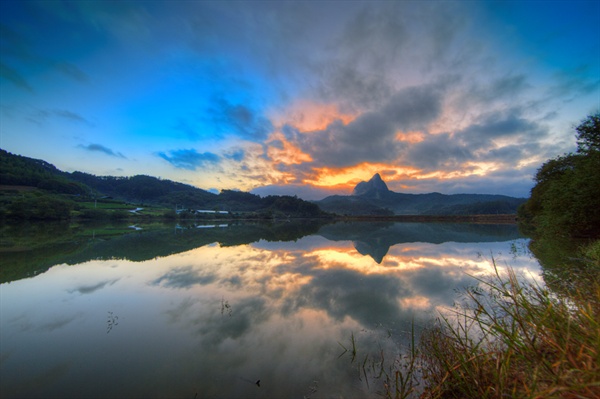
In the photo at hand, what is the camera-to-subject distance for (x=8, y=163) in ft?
370

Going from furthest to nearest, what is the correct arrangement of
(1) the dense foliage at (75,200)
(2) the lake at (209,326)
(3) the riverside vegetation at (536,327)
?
(1) the dense foliage at (75,200) < (2) the lake at (209,326) < (3) the riverside vegetation at (536,327)

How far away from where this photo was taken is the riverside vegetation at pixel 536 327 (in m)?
2.57

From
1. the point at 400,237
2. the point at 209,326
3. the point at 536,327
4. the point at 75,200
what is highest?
the point at 75,200

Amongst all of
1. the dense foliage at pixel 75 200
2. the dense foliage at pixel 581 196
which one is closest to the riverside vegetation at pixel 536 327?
the dense foliage at pixel 581 196

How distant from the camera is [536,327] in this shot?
9.61 feet

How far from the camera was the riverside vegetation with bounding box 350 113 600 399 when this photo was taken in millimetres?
2574

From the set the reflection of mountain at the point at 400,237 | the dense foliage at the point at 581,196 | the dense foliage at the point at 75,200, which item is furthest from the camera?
the dense foliage at the point at 75,200

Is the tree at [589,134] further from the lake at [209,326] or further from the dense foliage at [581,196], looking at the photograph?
the lake at [209,326]

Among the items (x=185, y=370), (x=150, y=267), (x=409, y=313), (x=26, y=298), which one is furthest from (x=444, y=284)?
(x=26, y=298)

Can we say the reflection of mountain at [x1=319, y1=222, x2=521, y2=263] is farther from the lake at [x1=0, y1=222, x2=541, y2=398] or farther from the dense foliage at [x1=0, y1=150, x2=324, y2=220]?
the dense foliage at [x1=0, y1=150, x2=324, y2=220]

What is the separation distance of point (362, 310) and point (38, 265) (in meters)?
23.5

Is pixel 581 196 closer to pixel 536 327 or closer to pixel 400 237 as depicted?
pixel 400 237

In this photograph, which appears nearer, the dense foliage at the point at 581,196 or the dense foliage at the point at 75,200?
the dense foliage at the point at 581,196

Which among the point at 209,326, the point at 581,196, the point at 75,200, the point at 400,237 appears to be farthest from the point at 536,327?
the point at 75,200
